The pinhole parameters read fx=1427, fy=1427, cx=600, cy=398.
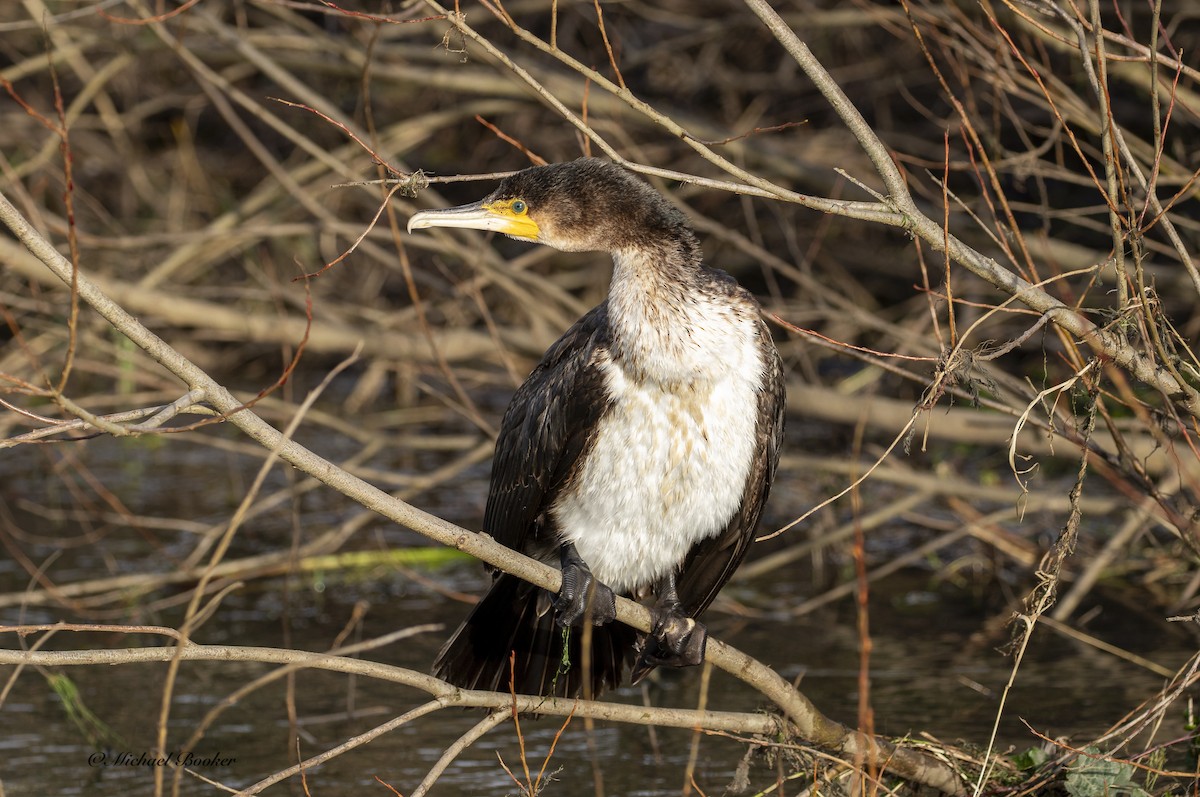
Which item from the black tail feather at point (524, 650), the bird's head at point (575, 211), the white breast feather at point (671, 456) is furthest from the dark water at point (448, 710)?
the bird's head at point (575, 211)

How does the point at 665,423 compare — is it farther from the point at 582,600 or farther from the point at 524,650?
the point at 524,650

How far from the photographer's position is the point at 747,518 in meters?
3.38

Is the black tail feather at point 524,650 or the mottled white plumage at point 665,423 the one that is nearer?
the mottled white plumage at point 665,423

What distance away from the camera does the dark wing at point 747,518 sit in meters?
3.22

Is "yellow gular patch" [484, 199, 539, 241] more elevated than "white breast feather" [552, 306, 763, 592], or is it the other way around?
"yellow gular patch" [484, 199, 539, 241]

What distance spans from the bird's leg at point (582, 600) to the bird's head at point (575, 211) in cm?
73

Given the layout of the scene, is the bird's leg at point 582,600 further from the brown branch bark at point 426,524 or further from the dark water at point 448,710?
the dark water at point 448,710

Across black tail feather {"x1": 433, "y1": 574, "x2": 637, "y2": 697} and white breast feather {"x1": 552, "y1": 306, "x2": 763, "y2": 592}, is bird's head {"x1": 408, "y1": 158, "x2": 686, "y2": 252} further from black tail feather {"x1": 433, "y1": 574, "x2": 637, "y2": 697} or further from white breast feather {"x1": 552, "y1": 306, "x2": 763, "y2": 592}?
black tail feather {"x1": 433, "y1": 574, "x2": 637, "y2": 697}

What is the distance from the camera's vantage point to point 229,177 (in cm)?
896

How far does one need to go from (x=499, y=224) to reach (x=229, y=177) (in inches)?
245

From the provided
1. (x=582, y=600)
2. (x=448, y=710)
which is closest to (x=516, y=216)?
(x=582, y=600)

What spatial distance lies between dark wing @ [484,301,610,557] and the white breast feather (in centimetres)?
4

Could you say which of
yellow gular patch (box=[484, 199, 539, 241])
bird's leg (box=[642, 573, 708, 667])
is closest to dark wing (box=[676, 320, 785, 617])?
bird's leg (box=[642, 573, 708, 667])

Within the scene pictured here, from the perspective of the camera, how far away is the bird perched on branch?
306cm
